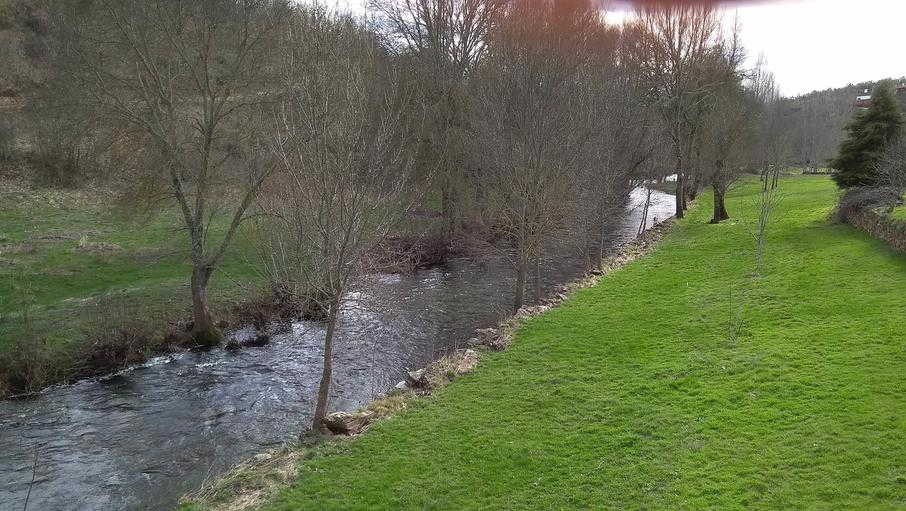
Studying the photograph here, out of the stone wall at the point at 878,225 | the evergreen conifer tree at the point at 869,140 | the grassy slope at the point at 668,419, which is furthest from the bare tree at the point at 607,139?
the stone wall at the point at 878,225

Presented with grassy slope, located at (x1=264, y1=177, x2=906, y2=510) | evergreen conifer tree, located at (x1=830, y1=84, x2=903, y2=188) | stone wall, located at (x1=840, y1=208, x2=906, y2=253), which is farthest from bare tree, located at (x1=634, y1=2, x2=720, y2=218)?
grassy slope, located at (x1=264, y1=177, x2=906, y2=510)

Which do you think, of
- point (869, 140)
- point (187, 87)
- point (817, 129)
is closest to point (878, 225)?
point (869, 140)

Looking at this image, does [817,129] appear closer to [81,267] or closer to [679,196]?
[679,196]

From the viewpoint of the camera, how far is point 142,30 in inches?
619

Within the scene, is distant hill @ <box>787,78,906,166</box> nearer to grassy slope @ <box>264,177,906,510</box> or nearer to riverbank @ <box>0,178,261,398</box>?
grassy slope @ <box>264,177,906,510</box>

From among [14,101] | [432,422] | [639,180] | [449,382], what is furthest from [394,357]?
[14,101]

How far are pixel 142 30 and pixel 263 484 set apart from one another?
43.8ft

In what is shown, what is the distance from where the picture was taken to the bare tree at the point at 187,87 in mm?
15867

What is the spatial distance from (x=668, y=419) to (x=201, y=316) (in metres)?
13.3

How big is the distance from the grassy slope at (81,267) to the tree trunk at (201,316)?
45.9 inches

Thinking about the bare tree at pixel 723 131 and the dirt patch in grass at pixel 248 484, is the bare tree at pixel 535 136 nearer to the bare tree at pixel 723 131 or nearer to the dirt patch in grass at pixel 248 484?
the dirt patch in grass at pixel 248 484

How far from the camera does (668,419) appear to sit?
31.5 feet

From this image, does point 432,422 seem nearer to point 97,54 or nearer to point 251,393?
point 251,393

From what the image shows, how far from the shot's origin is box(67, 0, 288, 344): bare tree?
52.1ft
